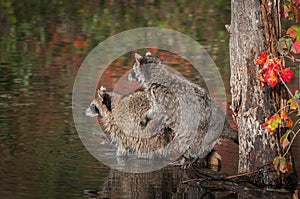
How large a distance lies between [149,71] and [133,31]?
27.5 feet

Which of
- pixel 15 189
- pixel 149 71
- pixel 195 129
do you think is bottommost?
pixel 15 189

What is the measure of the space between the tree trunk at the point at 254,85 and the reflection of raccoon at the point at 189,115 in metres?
0.76

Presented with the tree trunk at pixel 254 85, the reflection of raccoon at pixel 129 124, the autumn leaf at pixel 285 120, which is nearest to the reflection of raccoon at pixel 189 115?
the reflection of raccoon at pixel 129 124

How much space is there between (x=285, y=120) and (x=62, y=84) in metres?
5.42

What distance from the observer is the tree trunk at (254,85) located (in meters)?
7.44

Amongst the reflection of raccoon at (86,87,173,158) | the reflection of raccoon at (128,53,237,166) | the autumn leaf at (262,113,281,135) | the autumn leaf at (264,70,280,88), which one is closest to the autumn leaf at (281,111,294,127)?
the autumn leaf at (262,113,281,135)

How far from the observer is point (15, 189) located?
749cm

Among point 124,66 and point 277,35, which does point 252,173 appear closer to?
point 277,35

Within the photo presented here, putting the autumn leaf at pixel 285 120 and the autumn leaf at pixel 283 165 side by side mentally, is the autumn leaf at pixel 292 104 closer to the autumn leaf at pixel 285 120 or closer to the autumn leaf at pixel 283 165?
the autumn leaf at pixel 285 120

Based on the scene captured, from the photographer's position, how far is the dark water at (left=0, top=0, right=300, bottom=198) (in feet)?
25.3

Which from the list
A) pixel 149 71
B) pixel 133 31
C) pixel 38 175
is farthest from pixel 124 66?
pixel 38 175

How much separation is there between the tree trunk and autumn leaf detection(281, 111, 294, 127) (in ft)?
0.40

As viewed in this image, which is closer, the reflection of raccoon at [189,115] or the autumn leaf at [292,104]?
the autumn leaf at [292,104]

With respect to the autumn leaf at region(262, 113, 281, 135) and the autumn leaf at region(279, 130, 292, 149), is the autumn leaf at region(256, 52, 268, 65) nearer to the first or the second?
the autumn leaf at region(262, 113, 281, 135)
